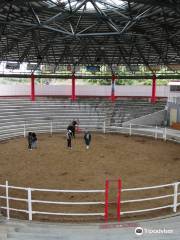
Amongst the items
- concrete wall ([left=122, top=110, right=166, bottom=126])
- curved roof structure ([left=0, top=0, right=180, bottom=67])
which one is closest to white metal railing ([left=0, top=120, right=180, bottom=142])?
concrete wall ([left=122, top=110, right=166, bottom=126])

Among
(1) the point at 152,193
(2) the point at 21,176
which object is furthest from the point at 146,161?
(2) the point at 21,176

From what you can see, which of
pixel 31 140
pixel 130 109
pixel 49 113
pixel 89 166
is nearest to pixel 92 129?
pixel 49 113

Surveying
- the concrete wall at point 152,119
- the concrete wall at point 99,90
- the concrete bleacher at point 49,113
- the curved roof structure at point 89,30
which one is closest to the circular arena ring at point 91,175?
the concrete bleacher at point 49,113

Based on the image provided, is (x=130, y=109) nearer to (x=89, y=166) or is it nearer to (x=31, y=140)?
(x=31, y=140)

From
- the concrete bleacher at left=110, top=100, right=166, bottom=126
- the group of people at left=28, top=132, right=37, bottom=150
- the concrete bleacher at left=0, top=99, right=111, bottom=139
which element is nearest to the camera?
the group of people at left=28, top=132, right=37, bottom=150

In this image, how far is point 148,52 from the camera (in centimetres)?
3891

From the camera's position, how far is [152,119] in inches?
1319

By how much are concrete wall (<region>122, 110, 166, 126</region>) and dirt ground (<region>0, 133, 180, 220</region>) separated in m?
5.93

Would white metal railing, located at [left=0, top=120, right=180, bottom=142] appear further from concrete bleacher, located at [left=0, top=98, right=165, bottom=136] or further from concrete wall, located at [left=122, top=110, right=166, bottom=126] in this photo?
concrete wall, located at [left=122, top=110, right=166, bottom=126]

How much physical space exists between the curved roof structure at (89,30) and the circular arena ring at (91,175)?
8.64 metres

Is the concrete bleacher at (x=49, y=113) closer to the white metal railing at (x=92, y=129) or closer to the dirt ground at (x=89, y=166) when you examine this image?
the white metal railing at (x=92, y=129)

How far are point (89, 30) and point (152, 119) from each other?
11360 millimetres

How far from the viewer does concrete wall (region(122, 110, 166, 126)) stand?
106 ft

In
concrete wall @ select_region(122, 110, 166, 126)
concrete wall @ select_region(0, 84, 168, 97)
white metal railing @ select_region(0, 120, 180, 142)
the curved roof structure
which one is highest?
the curved roof structure
